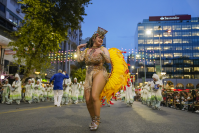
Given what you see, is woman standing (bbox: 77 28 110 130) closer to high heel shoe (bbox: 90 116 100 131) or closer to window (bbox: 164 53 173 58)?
high heel shoe (bbox: 90 116 100 131)

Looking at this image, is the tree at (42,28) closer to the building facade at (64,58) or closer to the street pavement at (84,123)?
the building facade at (64,58)

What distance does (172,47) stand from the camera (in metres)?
90.7

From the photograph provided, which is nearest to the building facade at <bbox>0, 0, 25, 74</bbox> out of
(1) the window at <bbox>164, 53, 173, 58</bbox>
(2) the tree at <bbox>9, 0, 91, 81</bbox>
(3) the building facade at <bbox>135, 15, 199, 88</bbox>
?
(2) the tree at <bbox>9, 0, 91, 81</bbox>

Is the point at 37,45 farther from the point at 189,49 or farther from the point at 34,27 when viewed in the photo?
the point at 189,49

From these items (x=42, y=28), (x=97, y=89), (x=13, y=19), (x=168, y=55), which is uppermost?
(x=168, y=55)

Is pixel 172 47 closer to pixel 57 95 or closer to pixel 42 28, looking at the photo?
pixel 42 28

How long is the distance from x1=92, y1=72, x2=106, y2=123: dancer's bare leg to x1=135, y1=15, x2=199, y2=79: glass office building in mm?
81672

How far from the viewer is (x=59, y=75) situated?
11.5 metres

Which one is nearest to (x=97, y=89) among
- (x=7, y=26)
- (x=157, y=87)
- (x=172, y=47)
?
(x=157, y=87)

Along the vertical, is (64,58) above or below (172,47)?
below

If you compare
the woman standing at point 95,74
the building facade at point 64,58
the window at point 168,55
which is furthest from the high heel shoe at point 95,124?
the window at point 168,55

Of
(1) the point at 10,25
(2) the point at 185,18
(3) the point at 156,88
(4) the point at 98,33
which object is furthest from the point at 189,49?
(4) the point at 98,33

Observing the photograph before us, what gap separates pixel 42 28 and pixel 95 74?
12859 mm

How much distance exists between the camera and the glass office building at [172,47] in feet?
281
